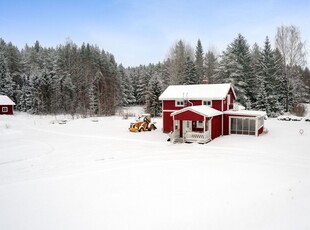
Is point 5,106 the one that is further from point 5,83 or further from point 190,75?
point 190,75

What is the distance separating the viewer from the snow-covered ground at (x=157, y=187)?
26.0 feet

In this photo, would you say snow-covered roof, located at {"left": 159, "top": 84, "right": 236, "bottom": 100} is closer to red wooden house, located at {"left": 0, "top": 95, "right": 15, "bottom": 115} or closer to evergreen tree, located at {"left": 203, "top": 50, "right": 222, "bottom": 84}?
evergreen tree, located at {"left": 203, "top": 50, "right": 222, "bottom": 84}

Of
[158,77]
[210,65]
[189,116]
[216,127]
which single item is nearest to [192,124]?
[189,116]

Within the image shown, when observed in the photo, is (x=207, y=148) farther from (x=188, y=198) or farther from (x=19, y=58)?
(x=19, y=58)

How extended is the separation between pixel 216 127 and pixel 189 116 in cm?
348

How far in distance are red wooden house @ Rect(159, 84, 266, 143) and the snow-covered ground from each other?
3.20 metres

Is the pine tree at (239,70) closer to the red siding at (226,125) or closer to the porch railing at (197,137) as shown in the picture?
the red siding at (226,125)

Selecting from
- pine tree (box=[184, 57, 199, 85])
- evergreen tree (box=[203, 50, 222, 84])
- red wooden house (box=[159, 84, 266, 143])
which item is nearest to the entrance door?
red wooden house (box=[159, 84, 266, 143])

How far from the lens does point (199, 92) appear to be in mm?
25828

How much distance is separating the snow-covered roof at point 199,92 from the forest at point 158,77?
7325 millimetres

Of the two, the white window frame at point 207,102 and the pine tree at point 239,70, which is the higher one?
the pine tree at point 239,70

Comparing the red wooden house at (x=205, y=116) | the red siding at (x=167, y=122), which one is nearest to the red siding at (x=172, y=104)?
the red wooden house at (x=205, y=116)

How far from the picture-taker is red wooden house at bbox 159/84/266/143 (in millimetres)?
21906

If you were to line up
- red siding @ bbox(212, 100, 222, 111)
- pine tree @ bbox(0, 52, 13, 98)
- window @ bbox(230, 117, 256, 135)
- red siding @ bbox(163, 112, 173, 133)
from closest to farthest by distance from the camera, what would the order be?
window @ bbox(230, 117, 256, 135) < red siding @ bbox(212, 100, 222, 111) < red siding @ bbox(163, 112, 173, 133) < pine tree @ bbox(0, 52, 13, 98)
